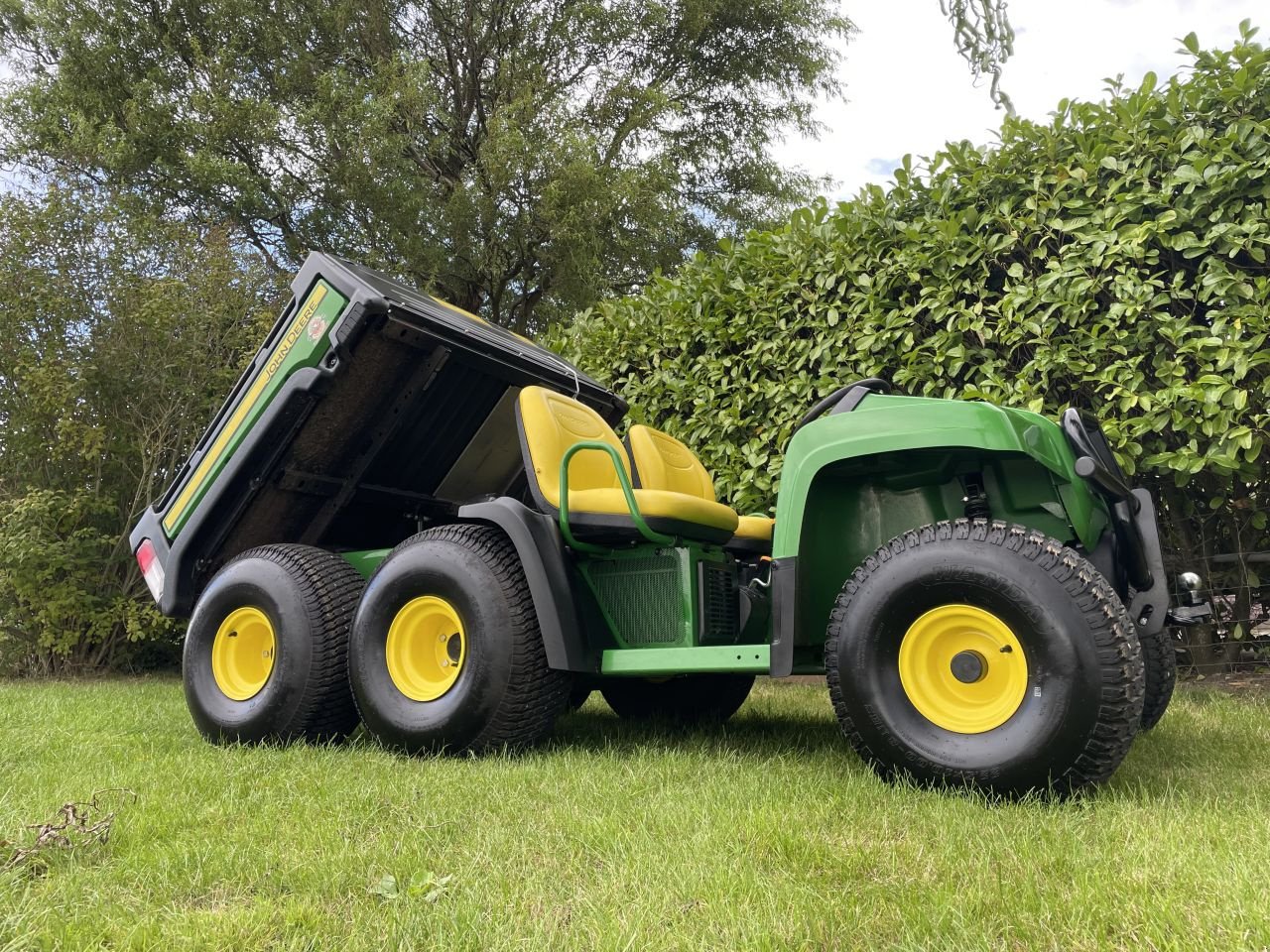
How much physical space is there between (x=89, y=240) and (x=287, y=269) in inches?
114

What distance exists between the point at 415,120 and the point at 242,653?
836cm

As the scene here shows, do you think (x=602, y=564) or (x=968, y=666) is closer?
(x=968, y=666)

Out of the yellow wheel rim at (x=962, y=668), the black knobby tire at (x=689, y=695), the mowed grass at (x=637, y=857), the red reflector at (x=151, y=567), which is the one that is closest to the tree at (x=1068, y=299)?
the black knobby tire at (x=689, y=695)

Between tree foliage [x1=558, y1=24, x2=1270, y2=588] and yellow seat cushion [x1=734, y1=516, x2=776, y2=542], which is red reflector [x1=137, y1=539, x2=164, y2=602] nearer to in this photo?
yellow seat cushion [x1=734, y1=516, x2=776, y2=542]

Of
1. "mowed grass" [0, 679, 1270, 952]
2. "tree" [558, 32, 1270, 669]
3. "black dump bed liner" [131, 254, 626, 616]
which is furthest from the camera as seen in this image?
"tree" [558, 32, 1270, 669]

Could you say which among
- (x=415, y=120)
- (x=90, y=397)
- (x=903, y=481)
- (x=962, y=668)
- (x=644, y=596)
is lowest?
(x=962, y=668)

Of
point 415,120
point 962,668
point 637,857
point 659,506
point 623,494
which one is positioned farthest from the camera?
point 415,120

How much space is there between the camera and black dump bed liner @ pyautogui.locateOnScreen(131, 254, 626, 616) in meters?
3.68

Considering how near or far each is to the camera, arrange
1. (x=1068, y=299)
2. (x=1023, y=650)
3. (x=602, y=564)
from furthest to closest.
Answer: (x=1068, y=299)
(x=602, y=564)
(x=1023, y=650)

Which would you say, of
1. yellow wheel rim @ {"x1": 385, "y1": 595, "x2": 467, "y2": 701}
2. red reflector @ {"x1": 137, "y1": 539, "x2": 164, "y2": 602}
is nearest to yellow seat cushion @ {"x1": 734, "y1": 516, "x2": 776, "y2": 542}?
yellow wheel rim @ {"x1": 385, "y1": 595, "x2": 467, "y2": 701}

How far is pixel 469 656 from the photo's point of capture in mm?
3232

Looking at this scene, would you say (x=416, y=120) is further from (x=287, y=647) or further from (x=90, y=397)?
(x=287, y=647)

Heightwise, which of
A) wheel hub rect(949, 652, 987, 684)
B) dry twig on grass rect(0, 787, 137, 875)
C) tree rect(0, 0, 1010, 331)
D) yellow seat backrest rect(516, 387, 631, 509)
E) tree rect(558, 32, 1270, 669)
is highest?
tree rect(0, 0, 1010, 331)

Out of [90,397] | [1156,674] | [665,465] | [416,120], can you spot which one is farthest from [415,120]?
[1156,674]
